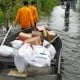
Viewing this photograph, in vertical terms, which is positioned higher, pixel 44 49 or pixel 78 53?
pixel 44 49

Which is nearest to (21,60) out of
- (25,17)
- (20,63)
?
(20,63)

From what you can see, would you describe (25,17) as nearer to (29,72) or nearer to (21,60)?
(21,60)

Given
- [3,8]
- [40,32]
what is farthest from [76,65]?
[3,8]

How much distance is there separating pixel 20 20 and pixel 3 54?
492 centimetres

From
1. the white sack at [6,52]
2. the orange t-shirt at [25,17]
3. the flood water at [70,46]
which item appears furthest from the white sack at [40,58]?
the orange t-shirt at [25,17]

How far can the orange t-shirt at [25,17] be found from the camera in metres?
15.4

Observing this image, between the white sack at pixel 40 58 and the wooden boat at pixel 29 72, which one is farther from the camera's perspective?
the white sack at pixel 40 58

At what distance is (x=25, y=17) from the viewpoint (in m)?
15.5

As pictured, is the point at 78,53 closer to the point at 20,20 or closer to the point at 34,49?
the point at 20,20

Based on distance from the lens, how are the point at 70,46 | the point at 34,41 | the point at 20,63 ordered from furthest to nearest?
the point at 70,46 < the point at 34,41 < the point at 20,63

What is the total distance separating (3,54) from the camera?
434 inches

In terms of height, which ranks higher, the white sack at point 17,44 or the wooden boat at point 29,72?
the white sack at point 17,44

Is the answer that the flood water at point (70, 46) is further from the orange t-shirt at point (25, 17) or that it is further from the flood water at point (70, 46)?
the orange t-shirt at point (25, 17)

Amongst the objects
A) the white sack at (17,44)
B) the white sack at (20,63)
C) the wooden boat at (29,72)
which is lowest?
the wooden boat at (29,72)
